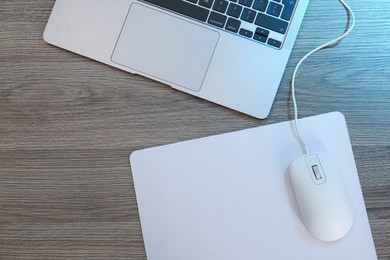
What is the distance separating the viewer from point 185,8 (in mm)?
727

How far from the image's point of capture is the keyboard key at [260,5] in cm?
71

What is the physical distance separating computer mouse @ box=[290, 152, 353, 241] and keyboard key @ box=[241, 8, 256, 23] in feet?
0.70

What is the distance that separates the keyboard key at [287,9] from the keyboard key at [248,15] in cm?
4

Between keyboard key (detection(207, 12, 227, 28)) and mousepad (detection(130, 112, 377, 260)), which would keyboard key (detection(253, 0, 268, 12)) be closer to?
keyboard key (detection(207, 12, 227, 28))

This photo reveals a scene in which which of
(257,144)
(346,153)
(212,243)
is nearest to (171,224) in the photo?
(212,243)

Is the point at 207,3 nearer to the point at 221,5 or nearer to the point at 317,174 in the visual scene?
the point at 221,5

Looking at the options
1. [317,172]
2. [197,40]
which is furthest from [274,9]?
[317,172]

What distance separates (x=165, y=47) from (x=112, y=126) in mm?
142

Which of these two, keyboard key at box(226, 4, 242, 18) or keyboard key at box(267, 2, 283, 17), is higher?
keyboard key at box(267, 2, 283, 17)

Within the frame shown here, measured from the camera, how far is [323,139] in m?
0.71

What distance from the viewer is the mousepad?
68 cm

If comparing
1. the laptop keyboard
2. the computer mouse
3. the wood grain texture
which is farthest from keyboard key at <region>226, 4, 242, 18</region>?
the computer mouse

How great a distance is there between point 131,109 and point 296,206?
0.92ft

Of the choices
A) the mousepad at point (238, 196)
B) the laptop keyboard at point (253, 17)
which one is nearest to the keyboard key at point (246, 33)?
the laptop keyboard at point (253, 17)
